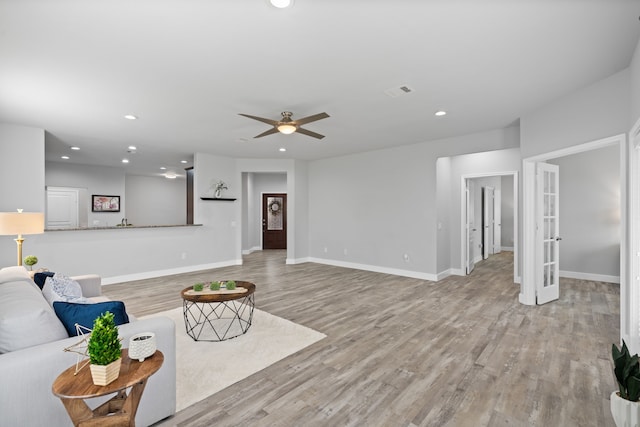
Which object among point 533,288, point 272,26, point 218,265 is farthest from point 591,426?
point 218,265

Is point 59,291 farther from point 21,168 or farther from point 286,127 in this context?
point 21,168

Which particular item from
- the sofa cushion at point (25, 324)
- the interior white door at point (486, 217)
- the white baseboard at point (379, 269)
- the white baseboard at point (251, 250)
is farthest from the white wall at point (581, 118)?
the white baseboard at point (251, 250)

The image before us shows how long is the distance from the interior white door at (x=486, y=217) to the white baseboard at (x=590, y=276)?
2266mm

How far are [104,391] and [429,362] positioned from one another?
244 centimetres

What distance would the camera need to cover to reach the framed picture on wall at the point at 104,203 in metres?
8.85

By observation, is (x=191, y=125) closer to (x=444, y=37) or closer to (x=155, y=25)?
(x=155, y=25)

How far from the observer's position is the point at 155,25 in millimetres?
2172

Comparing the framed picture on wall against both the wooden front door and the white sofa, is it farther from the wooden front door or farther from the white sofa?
the white sofa

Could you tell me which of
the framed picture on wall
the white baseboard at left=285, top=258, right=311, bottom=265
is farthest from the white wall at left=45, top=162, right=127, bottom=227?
the white baseboard at left=285, top=258, right=311, bottom=265

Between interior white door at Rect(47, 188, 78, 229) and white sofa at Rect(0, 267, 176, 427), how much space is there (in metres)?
8.24

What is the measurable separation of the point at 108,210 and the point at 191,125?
6341 mm

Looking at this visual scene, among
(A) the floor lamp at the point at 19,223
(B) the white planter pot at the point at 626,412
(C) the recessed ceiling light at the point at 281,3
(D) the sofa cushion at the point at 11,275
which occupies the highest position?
(C) the recessed ceiling light at the point at 281,3

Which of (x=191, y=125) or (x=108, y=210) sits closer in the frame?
(x=191, y=125)

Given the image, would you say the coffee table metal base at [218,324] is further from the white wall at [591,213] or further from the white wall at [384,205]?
the white wall at [591,213]
